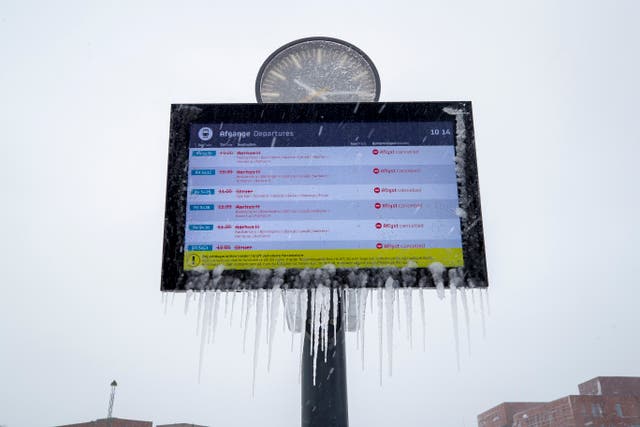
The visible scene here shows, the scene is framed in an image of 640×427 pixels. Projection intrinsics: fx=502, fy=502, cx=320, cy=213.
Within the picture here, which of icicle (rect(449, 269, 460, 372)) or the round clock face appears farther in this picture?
the round clock face

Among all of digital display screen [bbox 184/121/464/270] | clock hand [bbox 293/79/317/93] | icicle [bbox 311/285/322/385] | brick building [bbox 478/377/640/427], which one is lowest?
brick building [bbox 478/377/640/427]

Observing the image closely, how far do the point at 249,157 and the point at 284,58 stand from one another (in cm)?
135

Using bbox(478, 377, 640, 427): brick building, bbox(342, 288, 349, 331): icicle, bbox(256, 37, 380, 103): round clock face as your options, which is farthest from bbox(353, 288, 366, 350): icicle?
bbox(478, 377, 640, 427): brick building

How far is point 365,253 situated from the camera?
275cm

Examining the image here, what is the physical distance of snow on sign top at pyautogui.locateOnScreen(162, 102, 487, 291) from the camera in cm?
272

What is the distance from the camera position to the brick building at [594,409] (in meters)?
57.7

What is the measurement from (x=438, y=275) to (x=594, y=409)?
67.5 metres

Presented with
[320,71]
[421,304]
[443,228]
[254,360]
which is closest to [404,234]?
[443,228]

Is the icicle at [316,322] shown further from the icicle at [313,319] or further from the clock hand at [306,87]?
the clock hand at [306,87]

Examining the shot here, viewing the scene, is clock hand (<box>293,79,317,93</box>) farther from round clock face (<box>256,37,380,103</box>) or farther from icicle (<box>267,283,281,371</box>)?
icicle (<box>267,283,281,371</box>)

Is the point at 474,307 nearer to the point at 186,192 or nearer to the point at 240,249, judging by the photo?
the point at 240,249

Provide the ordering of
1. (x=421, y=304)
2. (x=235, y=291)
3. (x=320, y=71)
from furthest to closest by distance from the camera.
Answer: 1. (x=320, y=71)
2. (x=421, y=304)
3. (x=235, y=291)

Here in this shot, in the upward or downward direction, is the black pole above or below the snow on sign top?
below

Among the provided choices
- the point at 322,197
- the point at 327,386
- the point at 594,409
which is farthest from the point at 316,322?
the point at 594,409
